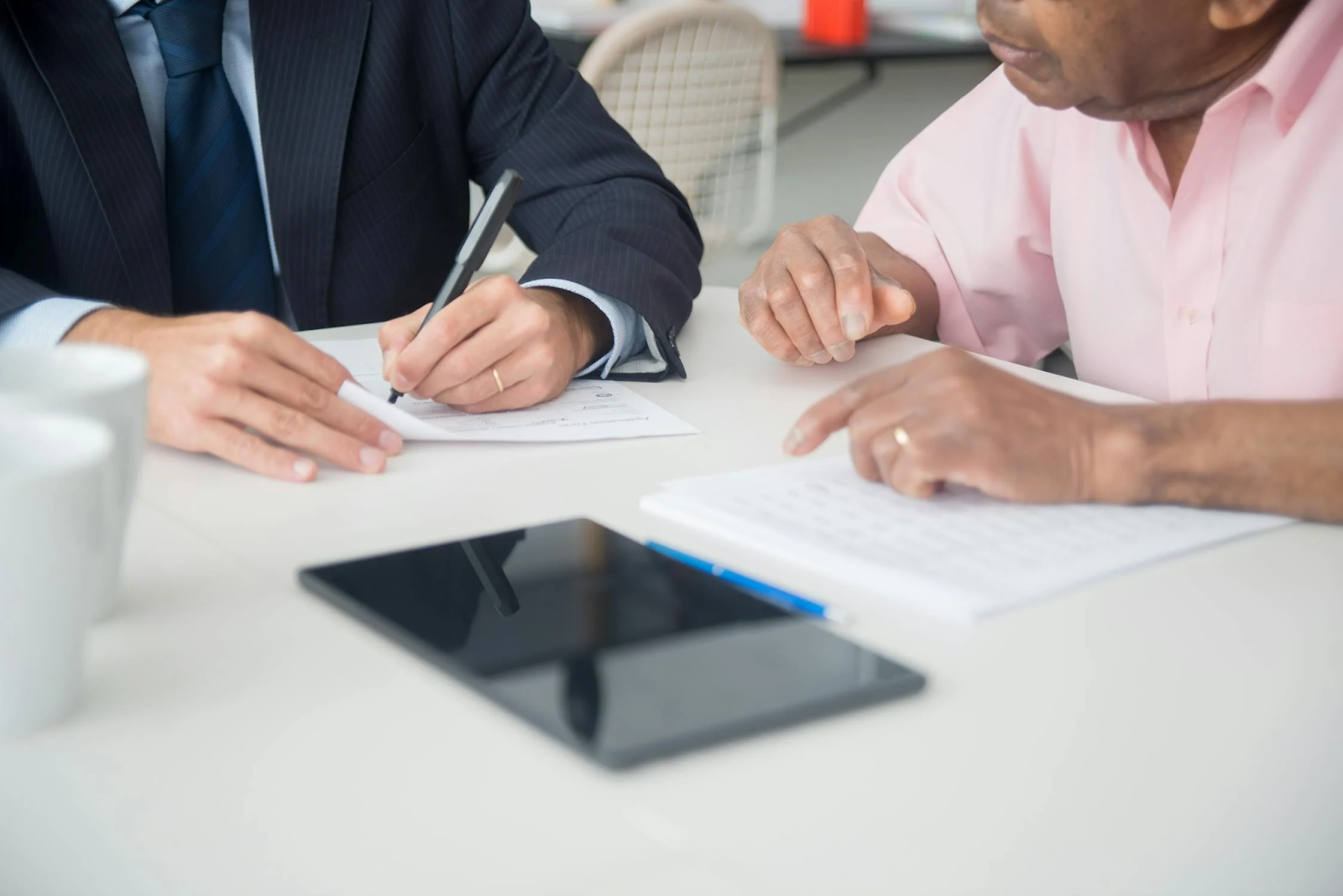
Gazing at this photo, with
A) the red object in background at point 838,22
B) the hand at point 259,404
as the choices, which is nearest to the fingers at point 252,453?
the hand at point 259,404

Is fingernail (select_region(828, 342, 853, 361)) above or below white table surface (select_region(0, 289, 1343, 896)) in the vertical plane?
below

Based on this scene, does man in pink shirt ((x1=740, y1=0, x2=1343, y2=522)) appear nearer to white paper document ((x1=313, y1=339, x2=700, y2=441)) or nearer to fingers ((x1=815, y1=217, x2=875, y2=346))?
fingers ((x1=815, y1=217, x2=875, y2=346))

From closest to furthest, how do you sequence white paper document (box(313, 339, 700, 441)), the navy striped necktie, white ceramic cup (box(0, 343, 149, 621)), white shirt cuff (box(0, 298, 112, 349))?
white ceramic cup (box(0, 343, 149, 621)) → white paper document (box(313, 339, 700, 441)) → white shirt cuff (box(0, 298, 112, 349)) → the navy striped necktie

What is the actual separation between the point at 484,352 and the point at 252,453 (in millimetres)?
192

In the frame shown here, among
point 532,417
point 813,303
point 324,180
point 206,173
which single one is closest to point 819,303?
point 813,303

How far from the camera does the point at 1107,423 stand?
0.85 m

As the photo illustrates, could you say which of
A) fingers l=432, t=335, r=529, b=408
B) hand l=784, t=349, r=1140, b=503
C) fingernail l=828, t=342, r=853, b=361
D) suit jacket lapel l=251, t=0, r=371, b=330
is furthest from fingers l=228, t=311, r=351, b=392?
suit jacket lapel l=251, t=0, r=371, b=330

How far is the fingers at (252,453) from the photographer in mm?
880

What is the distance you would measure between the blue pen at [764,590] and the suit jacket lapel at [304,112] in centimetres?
83

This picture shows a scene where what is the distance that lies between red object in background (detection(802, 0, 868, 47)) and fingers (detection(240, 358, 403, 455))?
319 cm

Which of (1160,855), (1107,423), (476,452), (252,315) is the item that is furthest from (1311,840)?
(252,315)

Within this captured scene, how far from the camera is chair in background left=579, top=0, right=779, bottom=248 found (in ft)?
9.87

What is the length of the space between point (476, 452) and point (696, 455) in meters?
0.15

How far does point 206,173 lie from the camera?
142 centimetres
